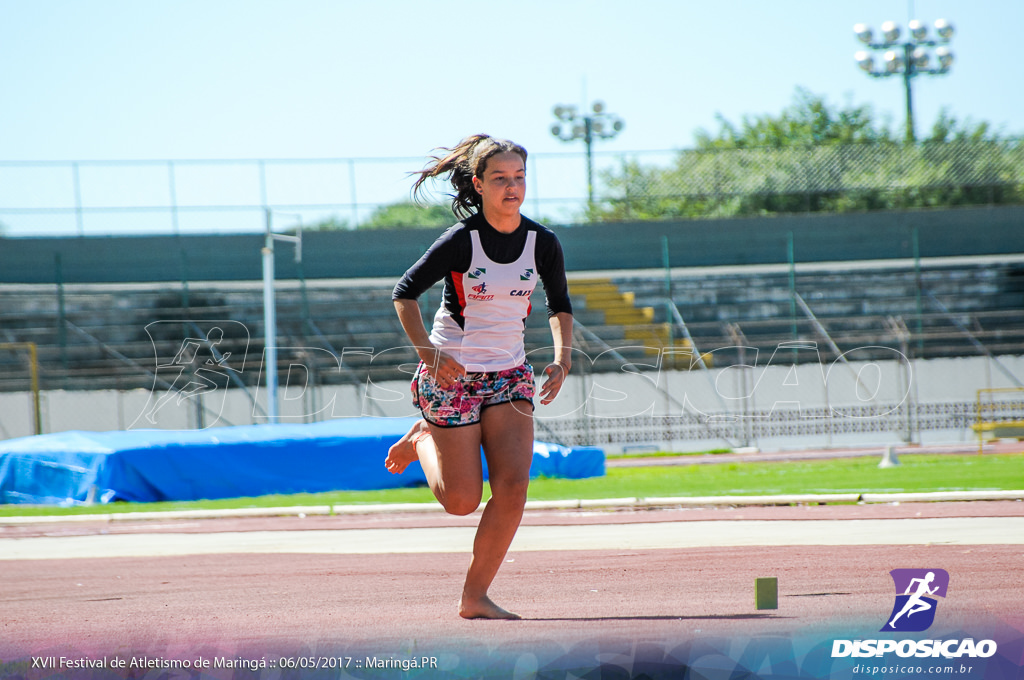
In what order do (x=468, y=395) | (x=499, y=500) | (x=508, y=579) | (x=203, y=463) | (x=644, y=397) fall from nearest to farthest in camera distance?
1. (x=499, y=500)
2. (x=468, y=395)
3. (x=508, y=579)
4. (x=203, y=463)
5. (x=644, y=397)

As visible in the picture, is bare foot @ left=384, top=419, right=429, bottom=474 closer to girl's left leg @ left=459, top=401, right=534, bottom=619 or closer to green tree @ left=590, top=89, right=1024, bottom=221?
A: girl's left leg @ left=459, top=401, right=534, bottom=619

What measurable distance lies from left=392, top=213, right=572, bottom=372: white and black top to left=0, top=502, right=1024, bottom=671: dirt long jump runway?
3.65ft

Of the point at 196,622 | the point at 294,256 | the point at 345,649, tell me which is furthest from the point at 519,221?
the point at 294,256

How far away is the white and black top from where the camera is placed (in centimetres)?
462

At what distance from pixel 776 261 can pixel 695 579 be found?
88.3ft

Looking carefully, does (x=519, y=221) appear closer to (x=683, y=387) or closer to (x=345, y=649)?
(x=345, y=649)

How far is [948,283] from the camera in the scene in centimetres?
2884

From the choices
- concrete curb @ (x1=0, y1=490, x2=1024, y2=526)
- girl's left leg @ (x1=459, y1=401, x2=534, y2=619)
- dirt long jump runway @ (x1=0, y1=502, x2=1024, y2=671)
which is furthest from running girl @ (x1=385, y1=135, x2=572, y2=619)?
concrete curb @ (x1=0, y1=490, x2=1024, y2=526)

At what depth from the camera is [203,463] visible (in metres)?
14.8

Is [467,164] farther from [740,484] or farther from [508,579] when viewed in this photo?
[740,484]

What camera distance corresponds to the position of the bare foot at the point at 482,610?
455cm

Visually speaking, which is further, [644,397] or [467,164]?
[644,397]

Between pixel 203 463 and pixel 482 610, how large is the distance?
10.9 meters

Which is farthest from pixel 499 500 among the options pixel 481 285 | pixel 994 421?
pixel 994 421
